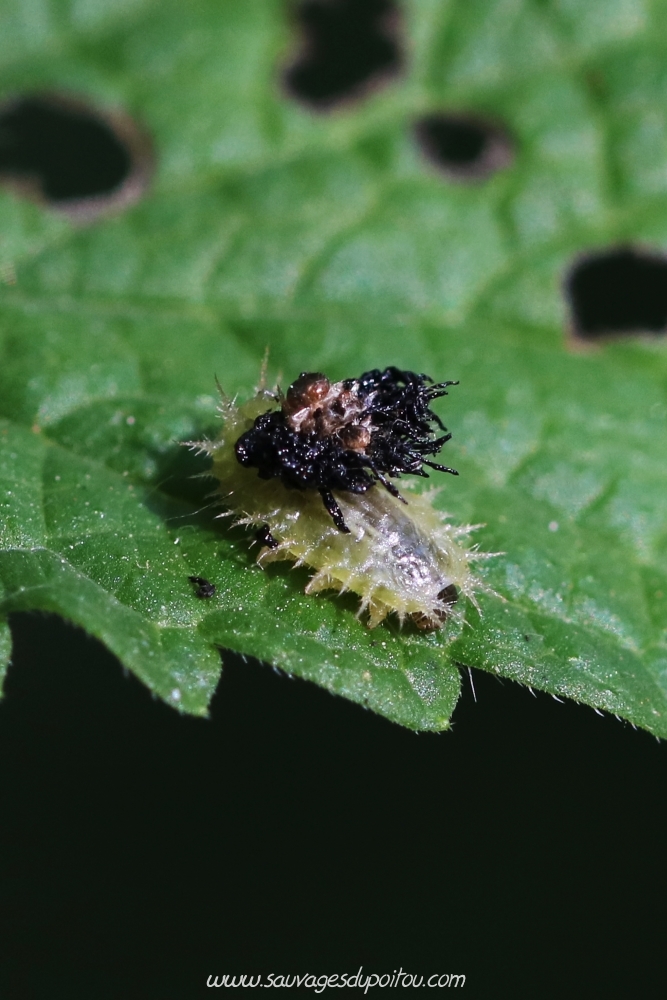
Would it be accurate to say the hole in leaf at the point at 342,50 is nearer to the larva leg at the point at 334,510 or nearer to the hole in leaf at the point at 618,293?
the hole in leaf at the point at 618,293

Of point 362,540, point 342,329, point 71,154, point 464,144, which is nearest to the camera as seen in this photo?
point 362,540

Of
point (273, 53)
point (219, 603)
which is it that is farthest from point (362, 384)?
point (273, 53)

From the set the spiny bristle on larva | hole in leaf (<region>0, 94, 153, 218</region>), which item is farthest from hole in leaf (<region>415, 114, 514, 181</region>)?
the spiny bristle on larva

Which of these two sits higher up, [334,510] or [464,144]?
[464,144]

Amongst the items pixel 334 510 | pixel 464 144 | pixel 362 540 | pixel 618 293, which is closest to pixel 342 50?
pixel 464 144

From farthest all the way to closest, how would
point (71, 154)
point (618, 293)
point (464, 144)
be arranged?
point (71, 154)
point (464, 144)
point (618, 293)

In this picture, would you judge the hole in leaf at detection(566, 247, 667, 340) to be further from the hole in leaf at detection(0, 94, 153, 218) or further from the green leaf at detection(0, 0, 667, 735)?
the hole in leaf at detection(0, 94, 153, 218)

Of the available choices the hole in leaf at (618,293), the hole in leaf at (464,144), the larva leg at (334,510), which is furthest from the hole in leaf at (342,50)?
Answer: the larva leg at (334,510)

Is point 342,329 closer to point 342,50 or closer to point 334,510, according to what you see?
point 334,510
